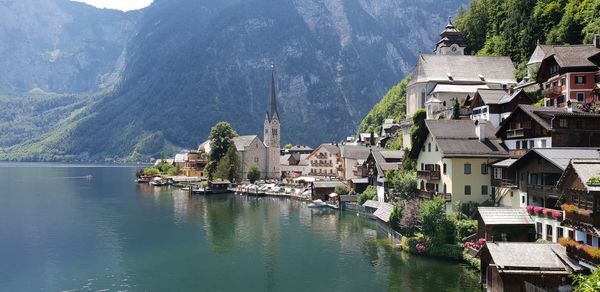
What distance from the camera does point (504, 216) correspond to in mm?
39750

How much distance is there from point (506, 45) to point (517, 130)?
60.3 meters

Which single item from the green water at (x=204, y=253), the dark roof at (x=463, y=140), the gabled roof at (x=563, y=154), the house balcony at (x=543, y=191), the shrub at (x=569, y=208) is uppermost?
the dark roof at (x=463, y=140)

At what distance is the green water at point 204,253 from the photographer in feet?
131

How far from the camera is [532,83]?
68.6 meters

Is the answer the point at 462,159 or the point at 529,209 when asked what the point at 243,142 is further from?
the point at 529,209

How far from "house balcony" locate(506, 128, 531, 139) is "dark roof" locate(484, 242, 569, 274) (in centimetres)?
1334

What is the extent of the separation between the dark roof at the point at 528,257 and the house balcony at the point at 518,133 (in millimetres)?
13340

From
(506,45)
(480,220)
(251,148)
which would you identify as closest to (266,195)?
(251,148)

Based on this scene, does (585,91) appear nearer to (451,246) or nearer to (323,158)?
(451,246)

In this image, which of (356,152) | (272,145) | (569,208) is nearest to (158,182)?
(272,145)

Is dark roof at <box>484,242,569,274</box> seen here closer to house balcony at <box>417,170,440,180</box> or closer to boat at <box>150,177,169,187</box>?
house balcony at <box>417,170,440,180</box>

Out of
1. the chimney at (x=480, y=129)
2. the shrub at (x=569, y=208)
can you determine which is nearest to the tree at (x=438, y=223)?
the chimney at (x=480, y=129)

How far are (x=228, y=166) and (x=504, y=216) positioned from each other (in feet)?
312

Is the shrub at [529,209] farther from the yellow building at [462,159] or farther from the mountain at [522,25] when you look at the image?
the mountain at [522,25]
